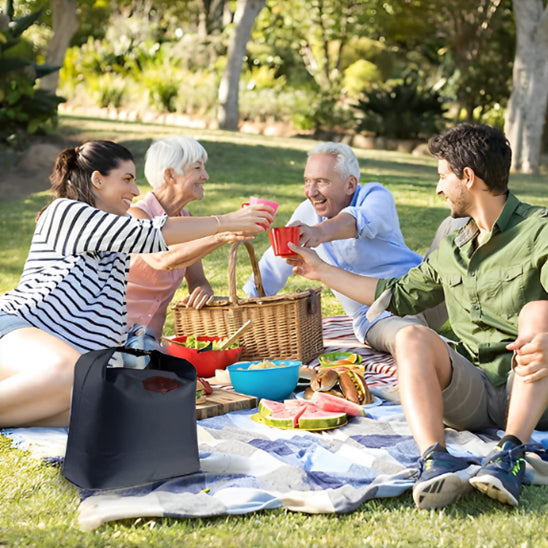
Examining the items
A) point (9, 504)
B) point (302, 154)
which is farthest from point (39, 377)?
point (302, 154)

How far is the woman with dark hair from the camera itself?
360 centimetres

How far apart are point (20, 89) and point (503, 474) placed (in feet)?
39.4

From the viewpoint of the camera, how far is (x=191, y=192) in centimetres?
495

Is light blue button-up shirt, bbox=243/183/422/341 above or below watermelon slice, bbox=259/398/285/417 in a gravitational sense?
above

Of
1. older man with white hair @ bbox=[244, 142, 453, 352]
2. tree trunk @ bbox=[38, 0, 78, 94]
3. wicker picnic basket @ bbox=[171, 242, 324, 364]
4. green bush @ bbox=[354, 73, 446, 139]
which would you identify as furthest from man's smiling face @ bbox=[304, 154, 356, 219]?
green bush @ bbox=[354, 73, 446, 139]

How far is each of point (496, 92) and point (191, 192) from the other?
1766 centimetres

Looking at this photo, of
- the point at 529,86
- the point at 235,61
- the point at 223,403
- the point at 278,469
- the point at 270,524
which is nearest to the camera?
the point at 270,524

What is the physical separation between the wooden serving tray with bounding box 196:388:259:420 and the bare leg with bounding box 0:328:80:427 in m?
0.63

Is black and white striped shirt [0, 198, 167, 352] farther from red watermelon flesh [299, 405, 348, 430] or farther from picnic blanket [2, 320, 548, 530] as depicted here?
red watermelon flesh [299, 405, 348, 430]

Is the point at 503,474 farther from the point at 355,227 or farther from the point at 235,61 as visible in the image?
the point at 235,61

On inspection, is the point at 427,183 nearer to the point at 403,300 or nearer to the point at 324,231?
the point at 324,231

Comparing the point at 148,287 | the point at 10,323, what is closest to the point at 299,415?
the point at 10,323

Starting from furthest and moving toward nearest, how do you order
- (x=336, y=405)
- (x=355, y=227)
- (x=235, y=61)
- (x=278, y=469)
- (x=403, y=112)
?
(x=403, y=112) → (x=235, y=61) → (x=355, y=227) → (x=336, y=405) → (x=278, y=469)

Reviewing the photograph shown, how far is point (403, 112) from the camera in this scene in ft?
59.7
